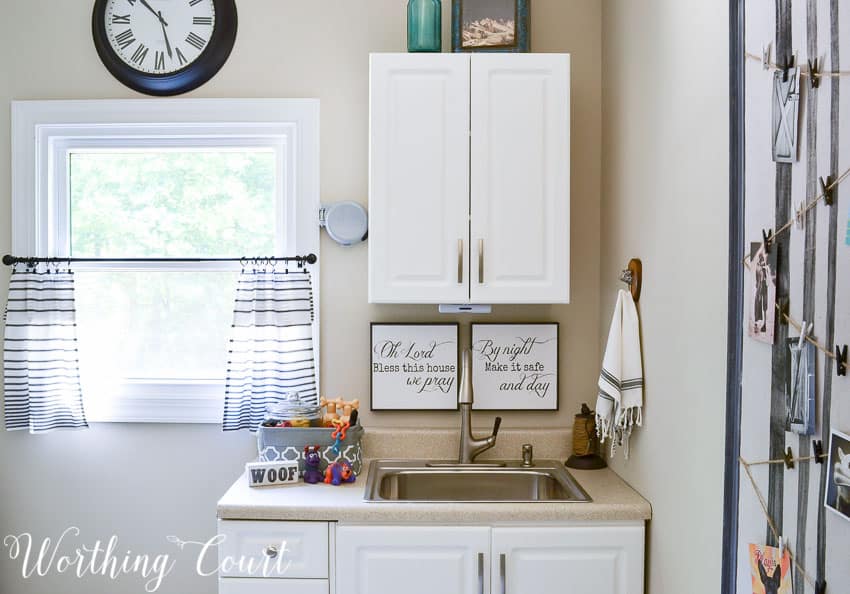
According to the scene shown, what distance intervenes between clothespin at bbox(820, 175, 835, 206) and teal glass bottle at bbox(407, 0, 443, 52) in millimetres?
1519

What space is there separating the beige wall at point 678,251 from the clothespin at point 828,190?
0.44 m

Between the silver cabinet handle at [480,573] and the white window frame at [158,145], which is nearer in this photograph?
the silver cabinet handle at [480,573]

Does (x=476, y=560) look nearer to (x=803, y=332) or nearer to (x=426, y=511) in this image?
(x=426, y=511)

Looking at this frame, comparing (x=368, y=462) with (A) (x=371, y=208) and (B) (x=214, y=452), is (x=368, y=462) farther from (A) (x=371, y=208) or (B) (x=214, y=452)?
(A) (x=371, y=208)

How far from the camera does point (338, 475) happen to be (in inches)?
88.6

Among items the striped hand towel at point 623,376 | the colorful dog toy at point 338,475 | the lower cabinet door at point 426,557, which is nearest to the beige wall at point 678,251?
the striped hand towel at point 623,376

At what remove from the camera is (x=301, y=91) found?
2594mm

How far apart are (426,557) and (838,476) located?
3.99 ft

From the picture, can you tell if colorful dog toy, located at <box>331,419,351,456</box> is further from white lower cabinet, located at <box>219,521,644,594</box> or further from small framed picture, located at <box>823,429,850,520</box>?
small framed picture, located at <box>823,429,850,520</box>

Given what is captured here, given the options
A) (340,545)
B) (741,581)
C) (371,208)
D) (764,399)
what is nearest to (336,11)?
(371,208)

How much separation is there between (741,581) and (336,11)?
2.16 meters

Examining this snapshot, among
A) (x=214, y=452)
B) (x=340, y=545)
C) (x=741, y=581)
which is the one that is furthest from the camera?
(x=214, y=452)

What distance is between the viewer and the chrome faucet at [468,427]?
2.43 m

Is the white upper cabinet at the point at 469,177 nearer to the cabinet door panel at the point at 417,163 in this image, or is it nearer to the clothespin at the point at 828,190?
the cabinet door panel at the point at 417,163
